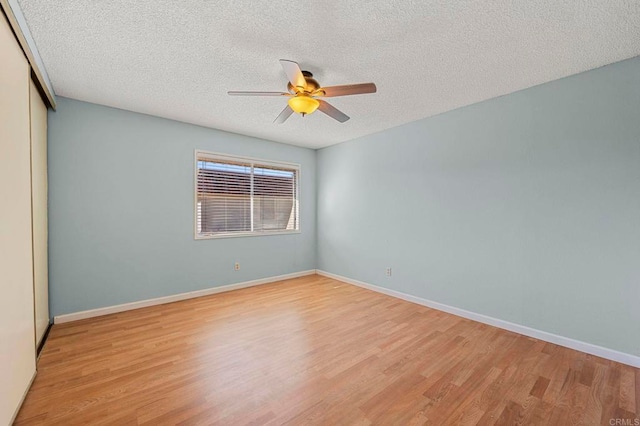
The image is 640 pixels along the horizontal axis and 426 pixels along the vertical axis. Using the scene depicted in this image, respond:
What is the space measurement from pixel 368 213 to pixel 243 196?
2.10 metres

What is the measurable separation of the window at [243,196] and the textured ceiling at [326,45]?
1.24m

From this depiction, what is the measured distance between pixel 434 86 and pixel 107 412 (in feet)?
11.9

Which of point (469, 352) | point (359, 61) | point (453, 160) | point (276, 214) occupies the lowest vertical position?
point (469, 352)

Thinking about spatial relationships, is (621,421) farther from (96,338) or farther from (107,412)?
(96,338)

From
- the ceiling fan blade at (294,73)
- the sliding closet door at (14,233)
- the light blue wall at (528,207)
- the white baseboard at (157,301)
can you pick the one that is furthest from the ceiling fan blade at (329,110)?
the white baseboard at (157,301)

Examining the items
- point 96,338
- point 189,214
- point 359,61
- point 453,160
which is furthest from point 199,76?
point 453,160

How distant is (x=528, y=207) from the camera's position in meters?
2.63

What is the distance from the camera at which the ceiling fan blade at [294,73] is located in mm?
1810

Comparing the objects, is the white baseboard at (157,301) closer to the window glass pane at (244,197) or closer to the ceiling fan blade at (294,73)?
the window glass pane at (244,197)

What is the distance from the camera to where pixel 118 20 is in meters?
1.71

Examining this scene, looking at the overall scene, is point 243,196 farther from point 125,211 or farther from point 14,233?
point 14,233

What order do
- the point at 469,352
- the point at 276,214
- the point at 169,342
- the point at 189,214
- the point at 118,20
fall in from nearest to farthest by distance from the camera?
the point at 118,20 < the point at 469,352 < the point at 169,342 < the point at 189,214 < the point at 276,214

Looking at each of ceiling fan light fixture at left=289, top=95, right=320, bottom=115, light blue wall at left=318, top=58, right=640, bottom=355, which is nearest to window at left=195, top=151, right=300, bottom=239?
light blue wall at left=318, top=58, right=640, bottom=355

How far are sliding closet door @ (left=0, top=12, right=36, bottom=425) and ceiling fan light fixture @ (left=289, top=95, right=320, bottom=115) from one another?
173 cm
